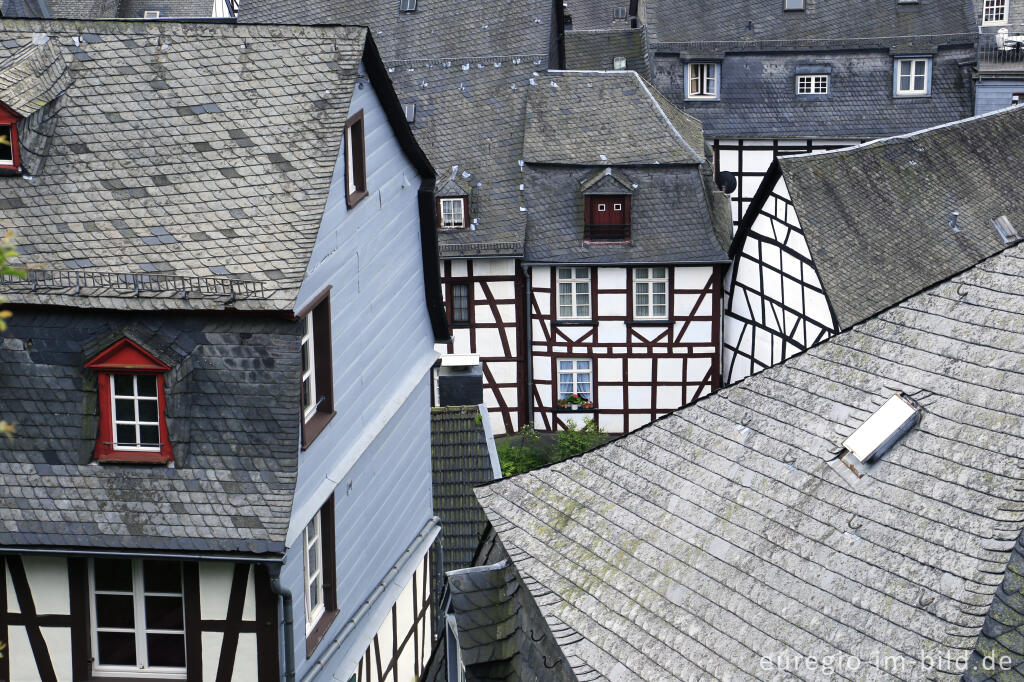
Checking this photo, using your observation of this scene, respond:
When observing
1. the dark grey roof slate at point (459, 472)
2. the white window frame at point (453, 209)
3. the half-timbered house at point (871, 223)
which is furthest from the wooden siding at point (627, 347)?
the dark grey roof slate at point (459, 472)

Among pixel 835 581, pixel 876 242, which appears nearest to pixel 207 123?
pixel 835 581

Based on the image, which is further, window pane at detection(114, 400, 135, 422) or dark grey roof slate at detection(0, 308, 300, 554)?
window pane at detection(114, 400, 135, 422)

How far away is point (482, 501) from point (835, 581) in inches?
175

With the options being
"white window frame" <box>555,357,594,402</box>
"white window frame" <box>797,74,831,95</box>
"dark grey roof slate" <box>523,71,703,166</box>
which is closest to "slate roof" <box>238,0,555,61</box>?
"dark grey roof slate" <box>523,71,703,166</box>

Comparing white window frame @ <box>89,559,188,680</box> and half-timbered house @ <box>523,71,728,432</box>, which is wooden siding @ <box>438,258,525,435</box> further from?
white window frame @ <box>89,559,188,680</box>

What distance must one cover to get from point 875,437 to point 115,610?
8.38m

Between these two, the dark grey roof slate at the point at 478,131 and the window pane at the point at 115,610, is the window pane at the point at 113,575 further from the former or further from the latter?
the dark grey roof slate at the point at 478,131

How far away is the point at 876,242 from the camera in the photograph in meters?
33.6

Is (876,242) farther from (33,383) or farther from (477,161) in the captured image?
(33,383)

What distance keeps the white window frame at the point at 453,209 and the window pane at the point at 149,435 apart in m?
23.3

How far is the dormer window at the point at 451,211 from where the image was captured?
131 feet

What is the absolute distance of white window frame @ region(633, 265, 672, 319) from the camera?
4012 cm

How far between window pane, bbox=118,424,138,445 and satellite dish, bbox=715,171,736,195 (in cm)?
3504

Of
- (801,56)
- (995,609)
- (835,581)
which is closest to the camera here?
(995,609)
